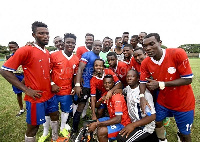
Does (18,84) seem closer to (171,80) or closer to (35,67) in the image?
(35,67)

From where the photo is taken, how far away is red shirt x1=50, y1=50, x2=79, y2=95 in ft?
12.3

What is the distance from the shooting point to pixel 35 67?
9.57ft

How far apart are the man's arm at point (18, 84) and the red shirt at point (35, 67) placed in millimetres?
137

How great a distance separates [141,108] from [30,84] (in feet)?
7.33

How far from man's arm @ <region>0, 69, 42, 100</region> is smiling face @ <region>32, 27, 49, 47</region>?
2.75 ft

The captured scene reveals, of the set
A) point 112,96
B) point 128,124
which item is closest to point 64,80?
point 112,96

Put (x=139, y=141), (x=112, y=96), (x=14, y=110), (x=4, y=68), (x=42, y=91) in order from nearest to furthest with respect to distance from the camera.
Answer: (x=4, y=68), (x=139, y=141), (x=42, y=91), (x=112, y=96), (x=14, y=110)

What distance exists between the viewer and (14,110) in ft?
19.5

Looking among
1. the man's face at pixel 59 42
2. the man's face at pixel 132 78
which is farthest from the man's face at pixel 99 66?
the man's face at pixel 59 42

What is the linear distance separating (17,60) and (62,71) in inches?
49.9

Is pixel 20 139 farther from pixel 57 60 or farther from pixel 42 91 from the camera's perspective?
pixel 57 60

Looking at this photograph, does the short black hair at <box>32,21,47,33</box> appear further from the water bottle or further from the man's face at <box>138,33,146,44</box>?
the man's face at <box>138,33,146,44</box>

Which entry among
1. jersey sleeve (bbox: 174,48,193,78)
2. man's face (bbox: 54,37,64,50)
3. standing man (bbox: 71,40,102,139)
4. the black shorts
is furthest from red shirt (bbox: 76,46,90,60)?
jersey sleeve (bbox: 174,48,193,78)

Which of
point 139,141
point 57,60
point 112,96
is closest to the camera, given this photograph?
point 139,141
